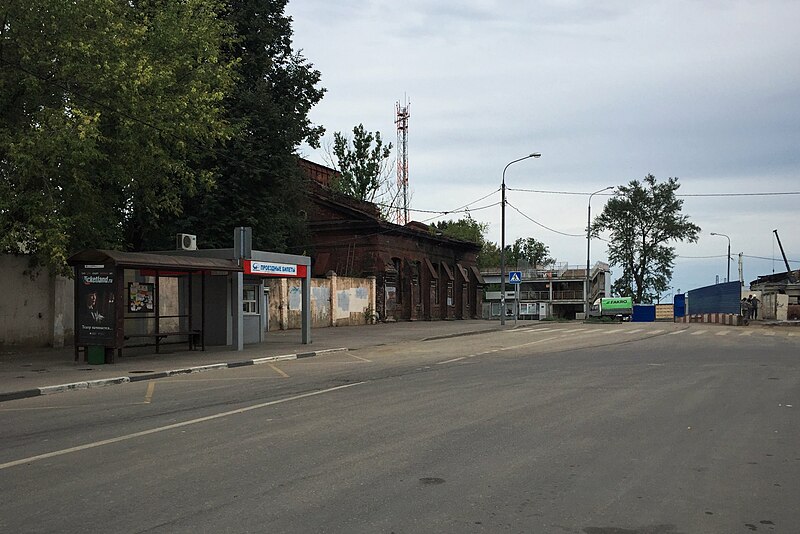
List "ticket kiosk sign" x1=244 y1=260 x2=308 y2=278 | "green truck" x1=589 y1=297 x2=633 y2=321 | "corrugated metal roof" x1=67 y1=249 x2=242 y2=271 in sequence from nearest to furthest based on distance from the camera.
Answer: "corrugated metal roof" x1=67 y1=249 x2=242 y2=271
"ticket kiosk sign" x1=244 y1=260 x2=308 y2=278
"green truck" x1=589 y1=297 x2=633 y2=321

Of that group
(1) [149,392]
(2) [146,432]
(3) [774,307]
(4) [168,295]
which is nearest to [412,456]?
(2) [146,432]

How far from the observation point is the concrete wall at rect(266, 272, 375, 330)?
31.7 m

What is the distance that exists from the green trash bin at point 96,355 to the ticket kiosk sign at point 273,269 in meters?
4.89

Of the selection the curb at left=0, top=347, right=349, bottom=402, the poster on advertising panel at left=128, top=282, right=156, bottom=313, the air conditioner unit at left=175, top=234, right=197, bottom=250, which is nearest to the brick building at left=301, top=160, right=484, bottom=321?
the air conditioner unit at left=175, top=234, right=197, bottom=250

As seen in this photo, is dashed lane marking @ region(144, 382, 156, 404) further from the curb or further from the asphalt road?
the curb

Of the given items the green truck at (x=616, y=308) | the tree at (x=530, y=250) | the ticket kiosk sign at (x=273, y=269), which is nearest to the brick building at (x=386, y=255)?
the ticket kiosk sign at (x=273, y=269)

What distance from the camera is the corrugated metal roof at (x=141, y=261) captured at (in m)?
17.1

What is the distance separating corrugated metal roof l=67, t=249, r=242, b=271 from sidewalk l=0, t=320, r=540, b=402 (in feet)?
7.79

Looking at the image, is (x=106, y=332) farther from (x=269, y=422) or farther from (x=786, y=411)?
(x=786, y=411)

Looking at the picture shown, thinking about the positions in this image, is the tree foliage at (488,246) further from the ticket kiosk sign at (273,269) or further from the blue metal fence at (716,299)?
the ticket kiosk sign at (273,269)

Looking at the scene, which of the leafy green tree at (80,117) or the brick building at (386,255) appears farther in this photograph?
the brick building at (386,255)

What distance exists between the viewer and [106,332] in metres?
17.4

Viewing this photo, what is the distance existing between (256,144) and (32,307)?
13239 millimetres

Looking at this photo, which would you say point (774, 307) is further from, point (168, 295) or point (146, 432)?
point (146, 432)
